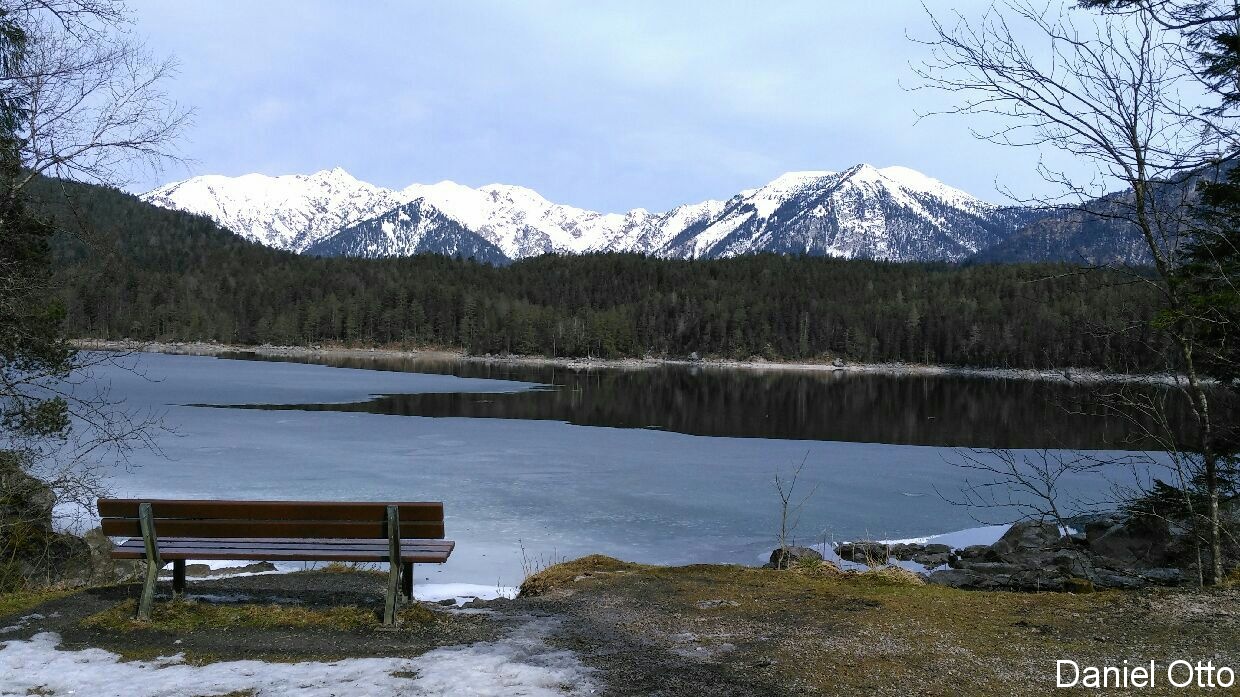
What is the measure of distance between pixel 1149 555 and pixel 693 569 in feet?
40.4

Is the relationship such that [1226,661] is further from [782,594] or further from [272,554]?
[272,554]

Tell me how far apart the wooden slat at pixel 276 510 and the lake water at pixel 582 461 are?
141 centimetres

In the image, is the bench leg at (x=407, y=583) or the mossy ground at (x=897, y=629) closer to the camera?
the mossy ground at (x=897, y=629)

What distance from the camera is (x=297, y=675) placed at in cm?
575

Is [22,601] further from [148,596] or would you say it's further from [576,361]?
[576,361]

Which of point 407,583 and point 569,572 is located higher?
point 407,583

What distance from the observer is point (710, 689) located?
5570 millimetres

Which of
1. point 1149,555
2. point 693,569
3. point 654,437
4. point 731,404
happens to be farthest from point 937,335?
point 693,569

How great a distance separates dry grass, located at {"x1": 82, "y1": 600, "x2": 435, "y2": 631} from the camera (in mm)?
6883

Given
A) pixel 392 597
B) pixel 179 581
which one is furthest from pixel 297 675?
pixel 179 581

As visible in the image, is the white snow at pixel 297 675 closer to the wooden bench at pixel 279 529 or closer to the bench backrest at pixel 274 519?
the wooden bench at pixel 279 529

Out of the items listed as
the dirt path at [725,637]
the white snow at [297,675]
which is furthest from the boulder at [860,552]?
the white snow at [297,675]

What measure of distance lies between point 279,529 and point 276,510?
0.63ft

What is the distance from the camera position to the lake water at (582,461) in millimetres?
17453
